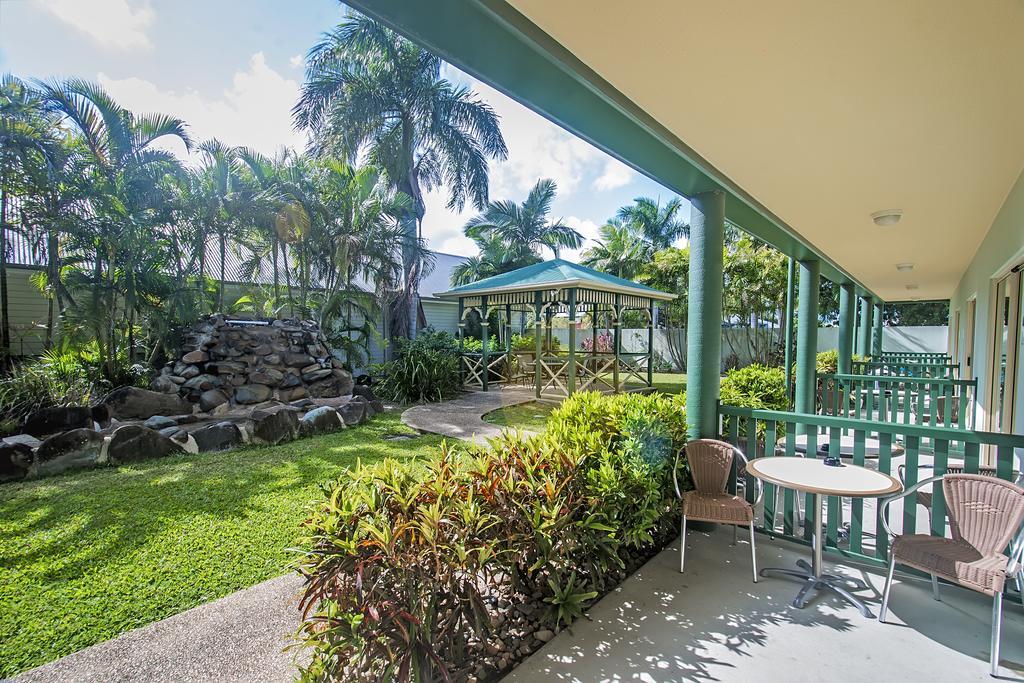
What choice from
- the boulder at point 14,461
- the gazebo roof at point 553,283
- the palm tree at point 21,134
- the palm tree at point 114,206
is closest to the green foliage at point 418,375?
the gazebo roof at point 553,283

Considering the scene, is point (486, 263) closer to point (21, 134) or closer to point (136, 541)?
point (21, 134)

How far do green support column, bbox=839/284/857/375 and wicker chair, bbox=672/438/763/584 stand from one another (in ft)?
24.7

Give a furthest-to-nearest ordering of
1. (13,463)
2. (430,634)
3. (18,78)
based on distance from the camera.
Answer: (18,78) → (13,463) → (430,634)

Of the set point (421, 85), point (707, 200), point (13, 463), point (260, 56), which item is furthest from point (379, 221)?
point (707, 200)

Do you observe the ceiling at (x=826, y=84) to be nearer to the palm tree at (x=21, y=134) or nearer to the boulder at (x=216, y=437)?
the boulder at (x=216, y=437)

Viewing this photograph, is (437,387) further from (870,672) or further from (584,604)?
(870,672)

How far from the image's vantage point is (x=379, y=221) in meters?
11.4

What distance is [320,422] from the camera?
22.5ft

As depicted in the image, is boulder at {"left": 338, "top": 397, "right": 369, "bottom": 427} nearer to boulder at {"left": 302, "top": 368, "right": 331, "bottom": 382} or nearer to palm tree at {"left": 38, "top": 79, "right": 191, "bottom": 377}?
boulder at {"left": 302, "top": 368, "right": 331, "bottom": 382}

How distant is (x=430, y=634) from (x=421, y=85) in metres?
15.4

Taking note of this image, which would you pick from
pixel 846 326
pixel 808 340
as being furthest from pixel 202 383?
pixel 846 326

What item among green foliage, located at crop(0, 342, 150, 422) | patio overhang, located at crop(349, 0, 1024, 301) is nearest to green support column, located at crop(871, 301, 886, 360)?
patio overhang, located at crop(349, 0, 1024, 301)

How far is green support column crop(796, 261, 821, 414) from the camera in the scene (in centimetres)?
651

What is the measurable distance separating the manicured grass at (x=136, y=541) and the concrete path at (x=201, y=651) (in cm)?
15
